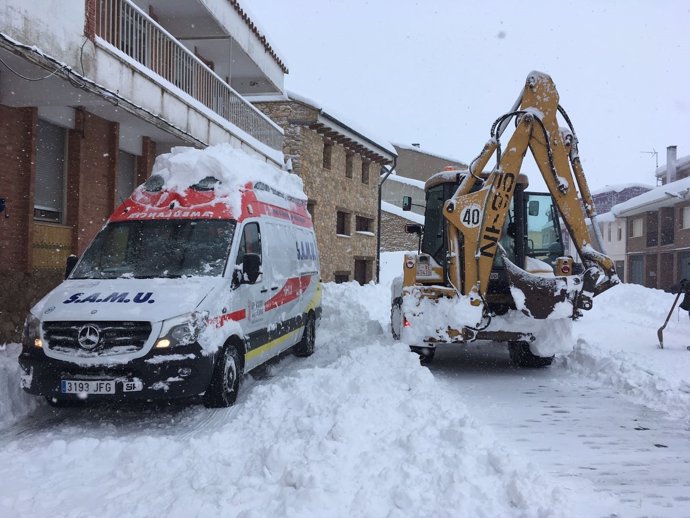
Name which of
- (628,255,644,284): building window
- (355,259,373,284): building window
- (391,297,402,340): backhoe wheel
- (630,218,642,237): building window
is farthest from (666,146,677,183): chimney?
(391,297,402,340): backhoe wheel

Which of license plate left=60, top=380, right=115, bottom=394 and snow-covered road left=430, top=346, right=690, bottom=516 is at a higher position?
license plate left=60, top=380, right=115, bottom=394

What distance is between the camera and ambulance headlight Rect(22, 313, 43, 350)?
5.46 metres

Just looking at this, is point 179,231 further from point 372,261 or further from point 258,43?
point 372,261

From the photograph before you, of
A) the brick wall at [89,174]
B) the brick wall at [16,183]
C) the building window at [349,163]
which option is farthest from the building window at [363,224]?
the brick wall at [16,183]

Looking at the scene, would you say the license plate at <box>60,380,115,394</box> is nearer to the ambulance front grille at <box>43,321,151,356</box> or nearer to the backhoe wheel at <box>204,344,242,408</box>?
the ambulance front grille at <box>43,321,151,356</box>

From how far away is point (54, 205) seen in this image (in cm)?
1027

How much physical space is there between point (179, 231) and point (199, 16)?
8.82m

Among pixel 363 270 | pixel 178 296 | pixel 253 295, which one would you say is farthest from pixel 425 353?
pixel 363 270

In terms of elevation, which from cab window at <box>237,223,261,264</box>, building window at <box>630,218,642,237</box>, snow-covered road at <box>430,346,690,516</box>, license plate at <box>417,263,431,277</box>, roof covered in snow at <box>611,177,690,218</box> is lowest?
snow-covered road at <box>430,346,690,516</box>

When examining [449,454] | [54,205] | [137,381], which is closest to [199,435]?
[137,381]

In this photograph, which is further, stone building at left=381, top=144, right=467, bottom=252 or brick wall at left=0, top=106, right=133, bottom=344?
stone building at left=381, top=144, right=467, bottom=252

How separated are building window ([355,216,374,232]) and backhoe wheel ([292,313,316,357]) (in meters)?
16.1

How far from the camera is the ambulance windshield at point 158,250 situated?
6273 mm

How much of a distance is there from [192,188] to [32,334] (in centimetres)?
250
